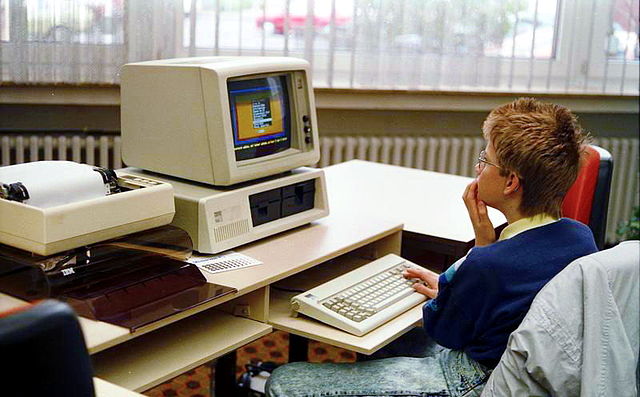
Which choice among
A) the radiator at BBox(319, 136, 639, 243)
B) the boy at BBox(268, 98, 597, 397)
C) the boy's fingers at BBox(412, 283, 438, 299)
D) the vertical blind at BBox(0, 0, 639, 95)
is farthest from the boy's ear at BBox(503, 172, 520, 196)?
the radiator at BBox(319, 136, 639, 243)

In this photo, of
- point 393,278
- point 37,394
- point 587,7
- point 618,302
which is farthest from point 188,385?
point 587,7

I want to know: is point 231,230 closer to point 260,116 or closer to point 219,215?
point 219,215

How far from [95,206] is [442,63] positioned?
7.81 ft

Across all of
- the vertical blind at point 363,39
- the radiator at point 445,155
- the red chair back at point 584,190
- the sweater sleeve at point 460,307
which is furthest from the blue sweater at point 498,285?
the radiator at point 445,155

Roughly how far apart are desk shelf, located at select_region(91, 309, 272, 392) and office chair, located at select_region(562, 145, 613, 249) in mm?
1010

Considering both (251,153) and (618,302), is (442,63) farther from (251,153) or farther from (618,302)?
(618,302)

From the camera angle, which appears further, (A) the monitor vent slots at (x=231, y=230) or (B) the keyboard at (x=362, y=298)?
(A) the monitor vent slots at (x=231, y=230)

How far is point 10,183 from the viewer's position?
1.58 m

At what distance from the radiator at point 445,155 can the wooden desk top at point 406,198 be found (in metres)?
A: 0.70

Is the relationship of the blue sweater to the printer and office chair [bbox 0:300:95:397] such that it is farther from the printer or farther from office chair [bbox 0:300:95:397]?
office chair [bbox 0:300:95:397]

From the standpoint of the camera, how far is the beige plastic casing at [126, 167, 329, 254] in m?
1.83

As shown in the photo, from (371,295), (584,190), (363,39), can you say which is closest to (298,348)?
(371,295)

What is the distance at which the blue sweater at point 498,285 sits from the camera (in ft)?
5.27

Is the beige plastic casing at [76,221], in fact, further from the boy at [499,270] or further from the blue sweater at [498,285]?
the blue sweater at [498,285]
